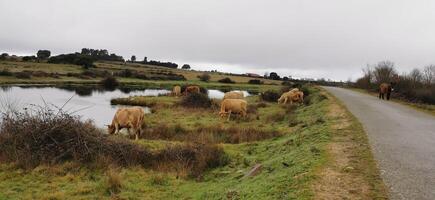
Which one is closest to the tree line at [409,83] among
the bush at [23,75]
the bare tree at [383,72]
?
the bare tree at [383,72]

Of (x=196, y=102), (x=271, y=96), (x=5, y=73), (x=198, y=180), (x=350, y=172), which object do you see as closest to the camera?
(x=350, y=172)

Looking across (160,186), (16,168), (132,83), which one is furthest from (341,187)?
(132,83)

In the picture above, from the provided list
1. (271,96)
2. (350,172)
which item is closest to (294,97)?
(271,96)

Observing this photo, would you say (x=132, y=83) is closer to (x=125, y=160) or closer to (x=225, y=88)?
(x=225, y=88)

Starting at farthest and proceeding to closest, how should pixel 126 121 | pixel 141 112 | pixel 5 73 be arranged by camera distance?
pixel 5 73 → pixel 141 112 → pixel 126 121

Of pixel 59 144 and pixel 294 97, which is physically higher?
pixel 294 97

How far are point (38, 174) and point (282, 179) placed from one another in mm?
6762

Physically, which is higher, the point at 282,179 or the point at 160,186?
the point at 282,179

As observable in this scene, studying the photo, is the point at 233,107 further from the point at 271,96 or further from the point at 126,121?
the point at 271,96

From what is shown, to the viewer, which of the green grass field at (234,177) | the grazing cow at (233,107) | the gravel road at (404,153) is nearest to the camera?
the gravel road at (404,153)

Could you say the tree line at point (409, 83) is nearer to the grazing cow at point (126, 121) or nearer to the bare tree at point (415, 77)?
the bare tree at point (415, 77)

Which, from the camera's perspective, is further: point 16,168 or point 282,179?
point 16,168

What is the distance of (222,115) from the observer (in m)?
28.4

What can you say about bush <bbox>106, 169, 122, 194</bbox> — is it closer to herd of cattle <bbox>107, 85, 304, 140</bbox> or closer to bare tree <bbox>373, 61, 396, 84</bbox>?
herd of cattle <bbox>107, 85, 304, 140</bbox>
